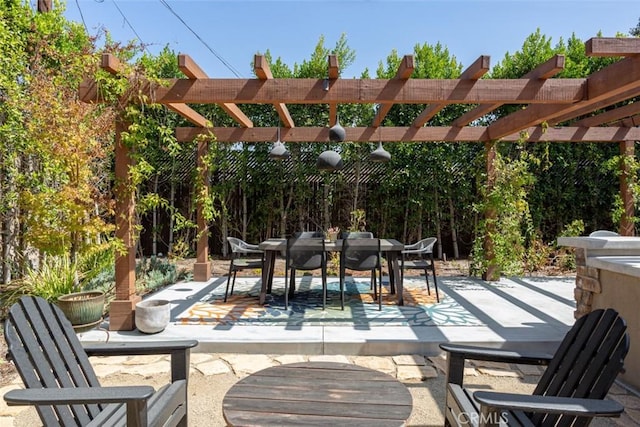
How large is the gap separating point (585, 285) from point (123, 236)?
13.8 ft

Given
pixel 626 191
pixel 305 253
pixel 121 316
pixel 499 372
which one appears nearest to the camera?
pixel 499 372

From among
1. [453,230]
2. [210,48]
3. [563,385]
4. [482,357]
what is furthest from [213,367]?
[210,48]

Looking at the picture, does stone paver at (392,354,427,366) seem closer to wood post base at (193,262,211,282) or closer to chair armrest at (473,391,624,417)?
chair armrest at (473,391,624,417)

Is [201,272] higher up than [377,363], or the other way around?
[201,272]

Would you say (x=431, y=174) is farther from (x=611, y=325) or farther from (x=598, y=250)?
(x=611, y=325)

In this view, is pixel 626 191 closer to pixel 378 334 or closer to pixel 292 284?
pixel 378 334

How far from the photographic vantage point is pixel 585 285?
325 cm

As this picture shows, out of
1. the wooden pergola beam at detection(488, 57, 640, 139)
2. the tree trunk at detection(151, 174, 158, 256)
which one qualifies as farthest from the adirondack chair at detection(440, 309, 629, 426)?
the tree trunk at detection(151, 174, 158, 256)

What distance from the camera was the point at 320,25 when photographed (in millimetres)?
7105

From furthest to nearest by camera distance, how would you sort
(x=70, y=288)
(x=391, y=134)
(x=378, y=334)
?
(x=391, y=134) → (x=70, y=288) → (x=378, y=334)

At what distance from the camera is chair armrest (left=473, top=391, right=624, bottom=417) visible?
1.30 metres

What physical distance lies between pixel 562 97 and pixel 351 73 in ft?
16.0

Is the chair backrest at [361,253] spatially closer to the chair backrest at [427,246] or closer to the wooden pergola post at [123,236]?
the chair backrest at [427,246]

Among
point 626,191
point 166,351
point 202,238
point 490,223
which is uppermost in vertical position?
point 626,191
